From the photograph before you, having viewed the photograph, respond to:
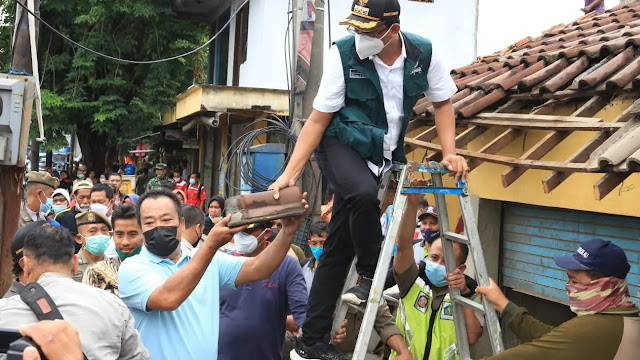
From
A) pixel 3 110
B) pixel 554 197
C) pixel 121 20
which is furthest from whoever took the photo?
pixel 121 20

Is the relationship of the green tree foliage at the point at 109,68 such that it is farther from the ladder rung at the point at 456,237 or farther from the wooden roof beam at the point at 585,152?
the ladder rung at the point at 456,237

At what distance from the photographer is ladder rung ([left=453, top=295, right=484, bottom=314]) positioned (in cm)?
428

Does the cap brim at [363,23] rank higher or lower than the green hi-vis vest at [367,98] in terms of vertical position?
higher

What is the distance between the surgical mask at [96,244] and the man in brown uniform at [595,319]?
3.74m

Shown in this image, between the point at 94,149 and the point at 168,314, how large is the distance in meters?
21.2

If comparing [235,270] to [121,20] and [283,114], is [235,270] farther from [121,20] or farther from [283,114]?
[121,20]

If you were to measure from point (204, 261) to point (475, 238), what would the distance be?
145cm

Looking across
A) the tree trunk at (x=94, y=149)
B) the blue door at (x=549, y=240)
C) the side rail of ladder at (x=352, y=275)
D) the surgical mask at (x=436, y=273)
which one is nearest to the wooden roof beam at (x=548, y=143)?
the surgical mask at (x=436, y=273)

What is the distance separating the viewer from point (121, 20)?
21.2 m

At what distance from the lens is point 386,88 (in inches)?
168

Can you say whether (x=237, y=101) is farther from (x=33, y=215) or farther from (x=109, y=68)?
(x=109, y=68)

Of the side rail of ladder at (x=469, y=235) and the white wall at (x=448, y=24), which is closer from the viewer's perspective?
the side rail of ladder at (x=469, y=235)

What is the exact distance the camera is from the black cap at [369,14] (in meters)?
4.01

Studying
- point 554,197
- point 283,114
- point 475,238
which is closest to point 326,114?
point 475,238
